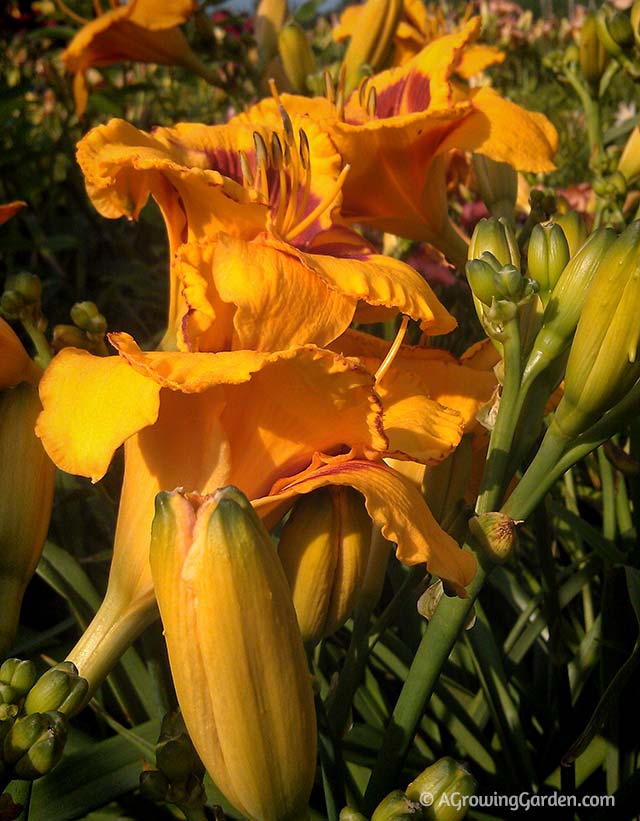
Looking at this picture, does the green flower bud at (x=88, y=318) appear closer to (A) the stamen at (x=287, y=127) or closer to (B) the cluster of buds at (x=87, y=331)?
(B) the cluster of buds at (x=87, y=331)

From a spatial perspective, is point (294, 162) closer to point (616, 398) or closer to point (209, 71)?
point (616, 398)

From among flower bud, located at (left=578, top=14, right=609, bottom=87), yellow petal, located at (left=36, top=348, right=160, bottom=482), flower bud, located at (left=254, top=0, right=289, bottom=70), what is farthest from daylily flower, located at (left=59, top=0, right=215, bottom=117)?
yellow petal, located at (left=36, top=348, right=160, bottom=482)

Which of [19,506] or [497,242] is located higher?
[497,242]

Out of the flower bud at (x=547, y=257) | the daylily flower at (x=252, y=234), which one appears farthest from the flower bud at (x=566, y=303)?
the daylily flower at (x=252, y=234)

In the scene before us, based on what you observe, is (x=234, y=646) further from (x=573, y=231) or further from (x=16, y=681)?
(x=573, y=231)

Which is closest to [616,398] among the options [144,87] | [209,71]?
[209,71]

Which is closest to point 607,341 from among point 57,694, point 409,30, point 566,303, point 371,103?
point 566,303

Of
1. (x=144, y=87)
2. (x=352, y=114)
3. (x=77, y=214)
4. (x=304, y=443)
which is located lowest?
(x=77, y=214)
